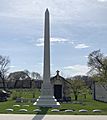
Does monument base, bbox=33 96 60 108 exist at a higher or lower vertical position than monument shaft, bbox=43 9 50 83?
lower

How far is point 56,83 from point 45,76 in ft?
65.8

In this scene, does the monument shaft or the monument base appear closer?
the monument base

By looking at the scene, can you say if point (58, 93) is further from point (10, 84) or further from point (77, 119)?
point (10, 84)

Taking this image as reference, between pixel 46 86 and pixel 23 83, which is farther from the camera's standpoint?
pixel 23 83

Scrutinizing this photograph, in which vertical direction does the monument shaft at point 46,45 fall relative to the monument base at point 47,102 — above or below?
above

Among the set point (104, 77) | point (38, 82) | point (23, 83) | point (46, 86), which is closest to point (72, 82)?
point (104, 77)

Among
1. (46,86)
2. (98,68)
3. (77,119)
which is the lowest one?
(77,119)

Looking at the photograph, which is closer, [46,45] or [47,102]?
[47,102]

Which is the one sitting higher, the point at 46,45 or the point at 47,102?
the point at 46,45

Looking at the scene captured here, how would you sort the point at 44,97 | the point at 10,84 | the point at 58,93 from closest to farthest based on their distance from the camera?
the point at 44,97
the point at 58,93
the point at 10,84

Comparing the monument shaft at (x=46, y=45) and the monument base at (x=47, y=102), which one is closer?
the monument base at (x=47, y=102)

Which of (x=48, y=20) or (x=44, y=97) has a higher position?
(x=48, y=20)

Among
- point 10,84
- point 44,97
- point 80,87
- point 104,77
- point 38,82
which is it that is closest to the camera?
point 44,97

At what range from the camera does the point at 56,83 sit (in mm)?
53250
